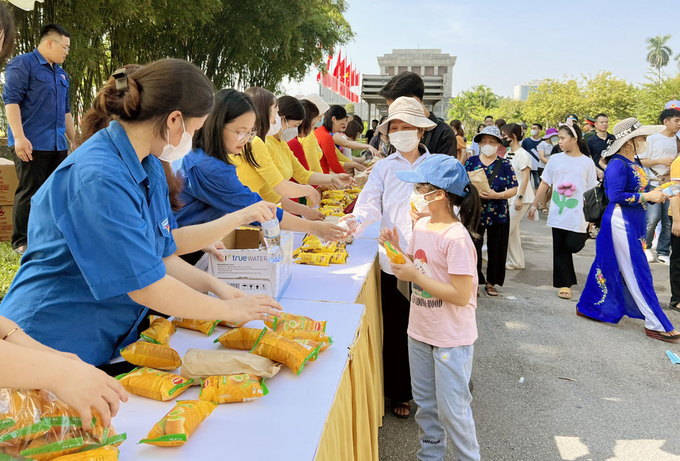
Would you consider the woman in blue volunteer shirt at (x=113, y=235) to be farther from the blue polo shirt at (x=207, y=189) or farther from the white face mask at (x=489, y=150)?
the white face mask at (x=489, y=150)

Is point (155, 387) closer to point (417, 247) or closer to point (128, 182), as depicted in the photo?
point (128, 182)

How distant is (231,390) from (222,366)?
0.10m

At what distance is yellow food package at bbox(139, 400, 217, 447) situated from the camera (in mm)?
1031

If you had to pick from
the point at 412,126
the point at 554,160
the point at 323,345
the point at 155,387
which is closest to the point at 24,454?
the point at 155,387

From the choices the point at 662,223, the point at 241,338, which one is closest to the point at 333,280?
the point at 241,338

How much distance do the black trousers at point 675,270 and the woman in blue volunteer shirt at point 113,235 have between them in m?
4.74

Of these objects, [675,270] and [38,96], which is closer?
[38,96]

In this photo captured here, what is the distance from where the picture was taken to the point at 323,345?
1543 mm

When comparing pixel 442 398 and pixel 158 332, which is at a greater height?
pixel 158 332

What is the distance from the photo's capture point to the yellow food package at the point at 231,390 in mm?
1220

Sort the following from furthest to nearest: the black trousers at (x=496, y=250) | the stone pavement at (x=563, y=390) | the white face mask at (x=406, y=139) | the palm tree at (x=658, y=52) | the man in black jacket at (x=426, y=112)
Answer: the palm tree at (x=658, y=52) → the black trousers at (x=496, y=250) → the man in black jacket at (x=426, y=112) → the white face mask at (x=406, y=139) → the stone pavement at (x=563, y=390)

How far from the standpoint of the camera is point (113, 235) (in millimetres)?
1100

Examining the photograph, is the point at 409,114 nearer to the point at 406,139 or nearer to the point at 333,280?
the point at 406,139

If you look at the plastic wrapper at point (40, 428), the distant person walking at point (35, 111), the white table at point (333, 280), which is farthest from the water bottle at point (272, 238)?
the distant person walking at point (35, 111)
